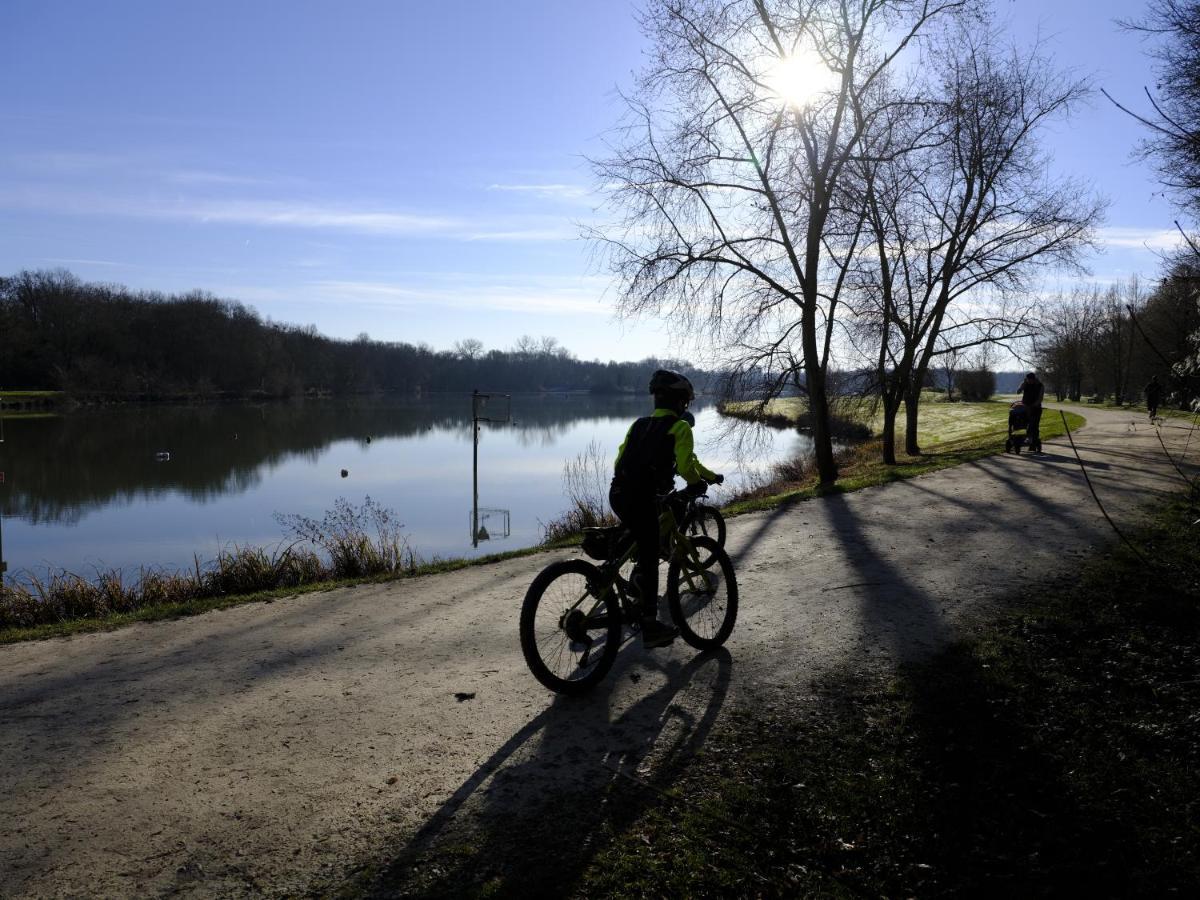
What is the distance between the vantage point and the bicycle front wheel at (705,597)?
5.32 metres

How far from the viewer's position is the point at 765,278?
14.4 metres

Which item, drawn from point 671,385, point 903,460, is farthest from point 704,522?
point 903,460

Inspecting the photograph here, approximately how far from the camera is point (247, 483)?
26.8 meters

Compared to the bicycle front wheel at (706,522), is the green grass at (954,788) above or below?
below

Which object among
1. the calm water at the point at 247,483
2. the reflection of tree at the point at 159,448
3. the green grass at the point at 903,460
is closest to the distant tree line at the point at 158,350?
the reflection of tree at the point at 159,448

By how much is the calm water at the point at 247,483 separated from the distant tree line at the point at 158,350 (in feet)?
106

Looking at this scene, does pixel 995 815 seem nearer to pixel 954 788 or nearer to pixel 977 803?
pixel 977 803

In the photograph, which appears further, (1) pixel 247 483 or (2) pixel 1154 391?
(1) pixel 247 483

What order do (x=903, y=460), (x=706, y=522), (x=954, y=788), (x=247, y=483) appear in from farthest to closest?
(x=247, y=483), (x=903, y=460), (x=706, y=522), (x=954, y=788)

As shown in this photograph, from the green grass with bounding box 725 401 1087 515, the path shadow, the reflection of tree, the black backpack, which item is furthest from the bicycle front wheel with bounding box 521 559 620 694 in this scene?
the reflection of tree

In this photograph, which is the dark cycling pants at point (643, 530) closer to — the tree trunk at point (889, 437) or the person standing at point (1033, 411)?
the tree trunk at point (889, 437)

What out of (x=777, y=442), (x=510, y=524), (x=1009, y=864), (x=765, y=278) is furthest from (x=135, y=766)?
(x=777, y=442)

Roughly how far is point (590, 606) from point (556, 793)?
1.34 meters

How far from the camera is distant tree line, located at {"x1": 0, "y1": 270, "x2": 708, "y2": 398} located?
78750 millimetres
